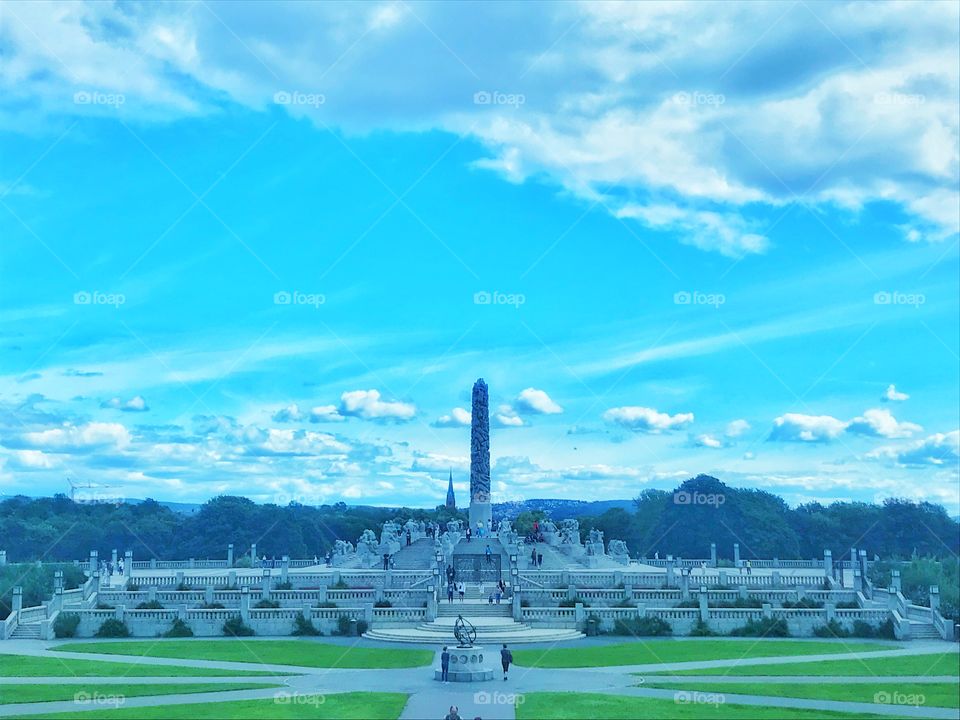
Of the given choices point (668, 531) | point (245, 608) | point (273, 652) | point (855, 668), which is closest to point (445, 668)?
point (273, 652)

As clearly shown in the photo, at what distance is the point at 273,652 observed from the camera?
1646 inches

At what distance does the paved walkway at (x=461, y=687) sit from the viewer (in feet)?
91.0

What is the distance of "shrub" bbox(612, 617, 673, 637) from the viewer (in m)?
47.7

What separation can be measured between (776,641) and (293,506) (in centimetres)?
10996

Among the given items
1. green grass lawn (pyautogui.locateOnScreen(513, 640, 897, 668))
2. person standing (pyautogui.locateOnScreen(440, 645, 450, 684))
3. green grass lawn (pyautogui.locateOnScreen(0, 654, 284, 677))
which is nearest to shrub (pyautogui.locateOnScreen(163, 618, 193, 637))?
green grass lawn (pyautogui.locateOnScreen(0, 654, 284, 677))

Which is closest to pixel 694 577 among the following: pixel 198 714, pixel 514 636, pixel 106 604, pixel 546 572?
pixel 546 572

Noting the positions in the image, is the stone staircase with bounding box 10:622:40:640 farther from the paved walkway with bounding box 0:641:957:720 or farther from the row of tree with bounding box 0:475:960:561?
the row of tree with bounding box 0:475:960:561

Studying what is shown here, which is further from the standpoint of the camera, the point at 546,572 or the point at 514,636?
the point at 546,572

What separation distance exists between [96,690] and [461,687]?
11018 millimetres

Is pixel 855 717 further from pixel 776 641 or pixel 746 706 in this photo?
pixel 776 641

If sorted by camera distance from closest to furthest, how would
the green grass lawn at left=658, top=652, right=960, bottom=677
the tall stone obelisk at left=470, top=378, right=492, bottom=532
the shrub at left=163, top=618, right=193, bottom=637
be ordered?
1. the green grass lawn at left=658, top=652, right=960, bottom=677
2. the shrub at left=163, top=618, right=193, bottom=637
3. the tall stone obelisk at left=470, top=378, right=492, bottom=532

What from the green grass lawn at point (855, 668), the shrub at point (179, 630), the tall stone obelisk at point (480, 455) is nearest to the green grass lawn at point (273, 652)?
the shrub at point (179, 630)

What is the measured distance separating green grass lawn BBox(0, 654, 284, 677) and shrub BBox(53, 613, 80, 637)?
869 cm

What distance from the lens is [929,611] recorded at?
48.0m
